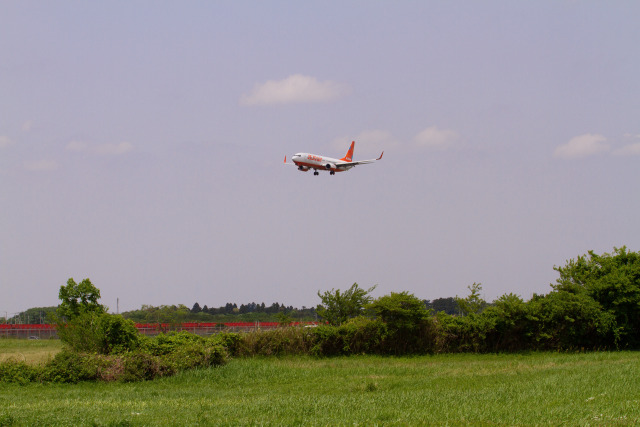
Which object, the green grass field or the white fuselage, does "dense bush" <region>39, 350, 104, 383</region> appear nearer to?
the green grass field

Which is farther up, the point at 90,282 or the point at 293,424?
the point at 90,282

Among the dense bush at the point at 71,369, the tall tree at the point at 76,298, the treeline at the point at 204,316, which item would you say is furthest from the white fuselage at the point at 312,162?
the dense bush at the point at 71,369

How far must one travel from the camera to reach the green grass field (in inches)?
572

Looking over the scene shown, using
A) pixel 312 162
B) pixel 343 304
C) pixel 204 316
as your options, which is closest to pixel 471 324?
pixel 343 304

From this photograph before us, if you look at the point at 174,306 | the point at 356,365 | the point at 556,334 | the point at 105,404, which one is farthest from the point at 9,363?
the point at 174,306

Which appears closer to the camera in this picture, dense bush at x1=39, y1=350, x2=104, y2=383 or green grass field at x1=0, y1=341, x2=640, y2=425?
green grass field at x1=0, y1=341, x2=640, y2=425

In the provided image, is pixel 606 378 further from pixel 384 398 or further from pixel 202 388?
pixel 202 388

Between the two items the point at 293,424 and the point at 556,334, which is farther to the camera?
the point at 556,334

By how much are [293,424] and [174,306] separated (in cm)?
8715

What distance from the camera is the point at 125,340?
2994 cm

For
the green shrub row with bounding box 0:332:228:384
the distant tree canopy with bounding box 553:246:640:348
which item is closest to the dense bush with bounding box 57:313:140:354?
the green shrub row with bounding box 0:332:228:384

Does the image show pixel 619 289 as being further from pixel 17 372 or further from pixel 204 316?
pixel 204 316

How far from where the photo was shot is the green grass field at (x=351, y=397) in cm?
1452

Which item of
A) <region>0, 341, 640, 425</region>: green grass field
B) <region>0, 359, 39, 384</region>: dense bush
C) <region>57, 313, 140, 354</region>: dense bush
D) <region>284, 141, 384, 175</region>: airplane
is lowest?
<region>0, 341, 640, 425</region>: green grass field
